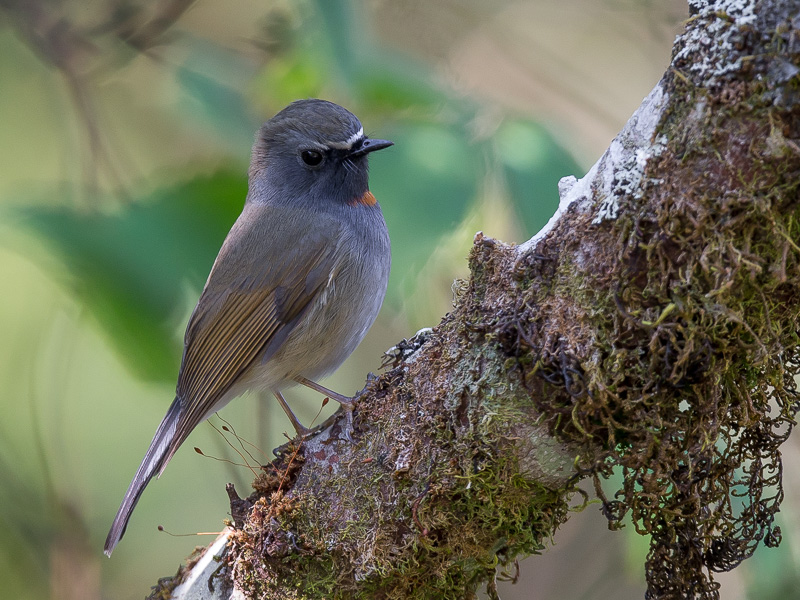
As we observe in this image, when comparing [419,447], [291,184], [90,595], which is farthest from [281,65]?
[90,595]

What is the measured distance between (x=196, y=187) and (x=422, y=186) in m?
1.01

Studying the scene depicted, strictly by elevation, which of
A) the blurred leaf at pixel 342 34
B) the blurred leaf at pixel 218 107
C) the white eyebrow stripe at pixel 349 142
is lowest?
the blurred leaf at pixel 342 34

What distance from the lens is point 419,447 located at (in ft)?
7.75

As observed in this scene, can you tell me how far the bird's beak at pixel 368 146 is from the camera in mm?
3628

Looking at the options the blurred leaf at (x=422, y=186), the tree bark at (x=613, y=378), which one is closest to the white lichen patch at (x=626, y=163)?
the tree bark at (x=613, y=378)

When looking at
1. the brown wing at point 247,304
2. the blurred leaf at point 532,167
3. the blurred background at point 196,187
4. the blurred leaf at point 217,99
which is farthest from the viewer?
the brown wing at point 247,304

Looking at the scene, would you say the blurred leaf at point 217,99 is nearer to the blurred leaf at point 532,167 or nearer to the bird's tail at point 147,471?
the blurred leaf at point 532,167

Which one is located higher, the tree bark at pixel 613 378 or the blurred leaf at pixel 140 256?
the blurred leaf at pixel 140 256

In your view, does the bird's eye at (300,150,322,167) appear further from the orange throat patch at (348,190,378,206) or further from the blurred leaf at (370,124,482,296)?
the blurred leaf at (370,124,482,296)

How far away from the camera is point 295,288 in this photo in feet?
12.7

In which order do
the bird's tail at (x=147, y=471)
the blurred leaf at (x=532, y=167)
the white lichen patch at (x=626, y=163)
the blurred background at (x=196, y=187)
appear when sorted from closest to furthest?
the white lichen patch at (x=626, y=163) → the blurred leaf at (x=532, y=167) → the blurred background at (x=196, y=187) → the bird's tail at (x=147, y=471)

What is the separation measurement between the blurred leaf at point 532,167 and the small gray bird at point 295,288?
72 centimetres

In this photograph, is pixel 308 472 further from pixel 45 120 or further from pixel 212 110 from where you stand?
pixel 45 120

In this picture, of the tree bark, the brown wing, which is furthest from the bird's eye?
the tree bark
